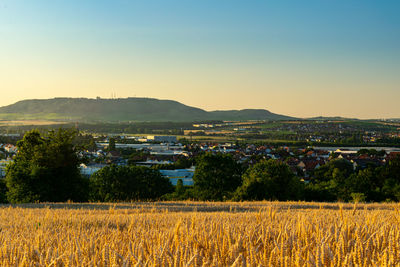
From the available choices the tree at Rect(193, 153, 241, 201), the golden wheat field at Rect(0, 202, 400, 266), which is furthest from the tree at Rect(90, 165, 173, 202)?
the golden wheat field at Rect(0, 202, 400, 266)

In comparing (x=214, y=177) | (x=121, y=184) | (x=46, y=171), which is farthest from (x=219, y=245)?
(x=214, y=177)

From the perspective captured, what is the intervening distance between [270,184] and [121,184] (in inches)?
699

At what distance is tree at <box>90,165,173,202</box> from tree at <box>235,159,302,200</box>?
12680mm

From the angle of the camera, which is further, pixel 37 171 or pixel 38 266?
pixel 37 171

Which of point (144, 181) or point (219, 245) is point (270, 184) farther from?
point (219, 245)

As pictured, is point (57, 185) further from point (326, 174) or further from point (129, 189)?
point (326, 174)

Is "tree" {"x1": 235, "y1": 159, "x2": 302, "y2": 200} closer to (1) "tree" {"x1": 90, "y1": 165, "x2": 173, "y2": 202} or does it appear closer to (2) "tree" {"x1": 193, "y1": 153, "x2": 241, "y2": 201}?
(2) "tree" {"x1": 193, "y1": 153, "x2": 241, "y2": 201}

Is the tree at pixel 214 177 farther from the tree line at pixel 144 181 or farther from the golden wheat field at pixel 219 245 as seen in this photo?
the golden wheat field at pixel 219 245

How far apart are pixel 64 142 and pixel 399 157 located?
48111 mm

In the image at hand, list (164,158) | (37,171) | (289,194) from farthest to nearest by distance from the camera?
(164,158) < (289,194) < (37,171)

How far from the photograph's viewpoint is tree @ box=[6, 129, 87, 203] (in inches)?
1432

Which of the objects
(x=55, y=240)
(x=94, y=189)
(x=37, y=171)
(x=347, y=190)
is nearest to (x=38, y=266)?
(x=55, y=240)

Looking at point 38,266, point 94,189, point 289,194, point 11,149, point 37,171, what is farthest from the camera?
point 11,149

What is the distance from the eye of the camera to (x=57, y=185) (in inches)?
1510
